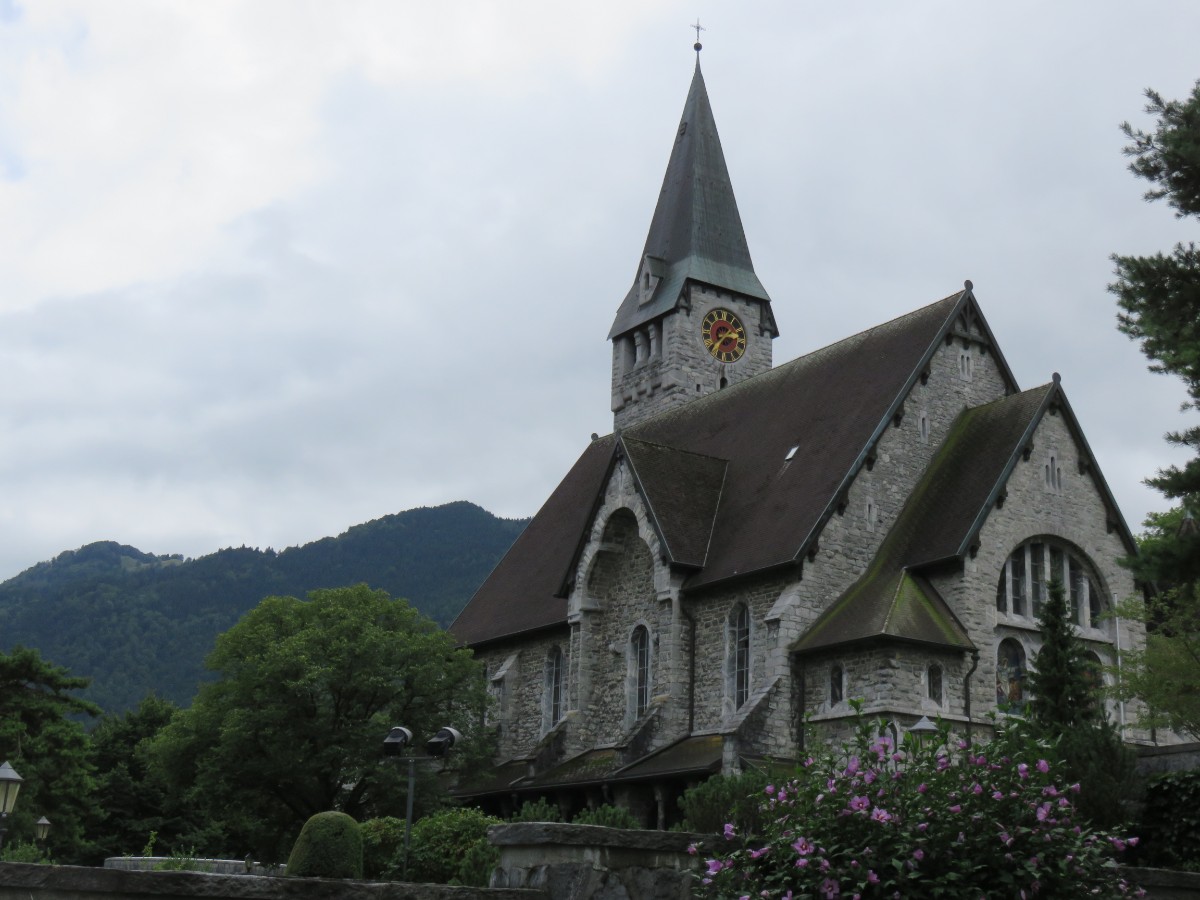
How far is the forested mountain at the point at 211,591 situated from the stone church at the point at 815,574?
93654 millimetres

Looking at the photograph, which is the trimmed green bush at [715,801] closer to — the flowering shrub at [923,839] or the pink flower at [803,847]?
the flowering shrub at [923,839]

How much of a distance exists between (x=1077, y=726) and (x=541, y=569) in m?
25.1

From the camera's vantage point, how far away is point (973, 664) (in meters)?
29.0

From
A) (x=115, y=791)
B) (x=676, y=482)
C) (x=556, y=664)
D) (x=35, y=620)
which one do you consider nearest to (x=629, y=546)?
(x=676, y=482)

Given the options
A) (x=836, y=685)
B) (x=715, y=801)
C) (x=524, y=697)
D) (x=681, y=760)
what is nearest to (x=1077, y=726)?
(x=715, y=801)

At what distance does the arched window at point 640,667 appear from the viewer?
113ft

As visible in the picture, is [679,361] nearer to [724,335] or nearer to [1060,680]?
[724,335]

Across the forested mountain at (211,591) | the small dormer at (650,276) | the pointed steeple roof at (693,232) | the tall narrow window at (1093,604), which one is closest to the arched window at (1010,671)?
the tall narrow window at (1093,604)

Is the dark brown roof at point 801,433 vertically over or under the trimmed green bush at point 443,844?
over

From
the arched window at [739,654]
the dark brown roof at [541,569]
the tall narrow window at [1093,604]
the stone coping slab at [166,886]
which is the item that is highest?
the dark brown roof at [541,569]

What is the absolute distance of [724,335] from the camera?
49.1 meters

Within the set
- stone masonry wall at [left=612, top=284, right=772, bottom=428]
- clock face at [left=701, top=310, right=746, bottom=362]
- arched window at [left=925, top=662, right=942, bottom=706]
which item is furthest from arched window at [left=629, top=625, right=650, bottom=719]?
clock face at [left=701, top=310, right=746, bottom=362]

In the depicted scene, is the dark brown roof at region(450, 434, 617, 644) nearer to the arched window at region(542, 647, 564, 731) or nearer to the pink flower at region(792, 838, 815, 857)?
the arched window at region(542, 647, 564, 731)

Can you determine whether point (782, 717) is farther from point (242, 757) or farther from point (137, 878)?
point (137, 878)
